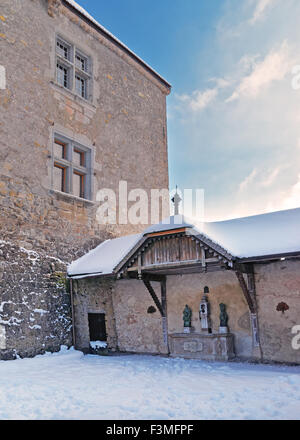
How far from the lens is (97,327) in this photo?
1174 centimetres

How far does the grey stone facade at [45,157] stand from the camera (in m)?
10.4

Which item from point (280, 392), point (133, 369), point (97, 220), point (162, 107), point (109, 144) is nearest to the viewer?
point (280, 392)

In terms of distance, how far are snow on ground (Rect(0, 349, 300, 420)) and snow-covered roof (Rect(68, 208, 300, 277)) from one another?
2.55 metres

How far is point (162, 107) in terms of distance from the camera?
17.8 meters

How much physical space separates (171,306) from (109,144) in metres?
7.00

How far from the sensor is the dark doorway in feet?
38.1

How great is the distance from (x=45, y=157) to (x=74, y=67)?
3.87 metres

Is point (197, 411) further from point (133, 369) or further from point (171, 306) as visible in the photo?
point (171, 306)

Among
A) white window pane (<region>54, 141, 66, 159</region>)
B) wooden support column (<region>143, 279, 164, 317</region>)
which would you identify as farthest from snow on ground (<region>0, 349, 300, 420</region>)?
white window pane (<region>54, 141, 66, 159</region>)

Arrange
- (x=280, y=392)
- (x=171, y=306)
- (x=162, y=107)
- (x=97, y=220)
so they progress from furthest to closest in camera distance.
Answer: (x=162, y=107), (x=97, y=220), (x=171, y=306), (x=280, y=392)

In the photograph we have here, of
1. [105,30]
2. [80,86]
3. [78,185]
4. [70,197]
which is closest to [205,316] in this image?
[70,197]

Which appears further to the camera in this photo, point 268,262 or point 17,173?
point 17,173

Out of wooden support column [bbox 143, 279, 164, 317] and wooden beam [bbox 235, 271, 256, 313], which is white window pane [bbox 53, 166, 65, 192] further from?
wooden beam [bbox 235, 271, 256, 313]

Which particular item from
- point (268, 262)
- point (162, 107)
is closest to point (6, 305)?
point (268, 262)
